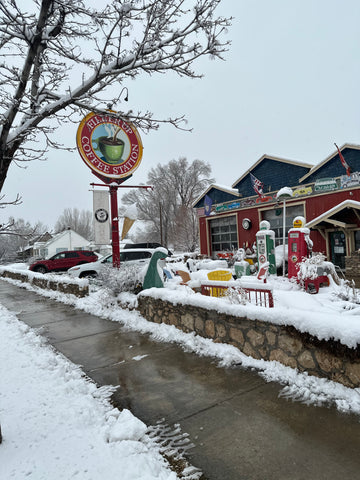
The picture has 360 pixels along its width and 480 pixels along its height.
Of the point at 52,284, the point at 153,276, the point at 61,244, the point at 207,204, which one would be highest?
the point at 207,204

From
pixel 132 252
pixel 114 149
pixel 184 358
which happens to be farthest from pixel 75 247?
pixel 184 358

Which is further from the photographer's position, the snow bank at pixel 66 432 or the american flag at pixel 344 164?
the american flag at pixel 344 164

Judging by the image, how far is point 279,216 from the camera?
1719 centimetres

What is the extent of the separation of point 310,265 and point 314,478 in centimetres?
722

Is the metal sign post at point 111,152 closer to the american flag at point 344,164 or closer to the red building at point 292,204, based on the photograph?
the red building at point 292,204

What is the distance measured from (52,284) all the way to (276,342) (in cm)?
1030

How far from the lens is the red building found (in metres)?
13.5

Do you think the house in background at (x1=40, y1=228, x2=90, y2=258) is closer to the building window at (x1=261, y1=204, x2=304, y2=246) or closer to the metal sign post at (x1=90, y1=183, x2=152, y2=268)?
the building window at (x1=261, y1=204, x2=304, y2=246)

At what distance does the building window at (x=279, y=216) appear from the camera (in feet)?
53.9

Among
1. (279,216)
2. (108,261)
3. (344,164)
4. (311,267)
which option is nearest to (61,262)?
(108,261)

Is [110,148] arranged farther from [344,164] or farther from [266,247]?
[344,164]

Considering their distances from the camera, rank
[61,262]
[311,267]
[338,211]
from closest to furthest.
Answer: [311,267] → [338,211] → [61,262]

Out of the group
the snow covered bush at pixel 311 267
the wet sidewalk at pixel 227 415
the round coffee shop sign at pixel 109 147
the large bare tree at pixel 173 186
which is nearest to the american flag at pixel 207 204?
the round coffee shop sign at pixel 109 147

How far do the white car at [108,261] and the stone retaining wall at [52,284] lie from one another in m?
1.19
